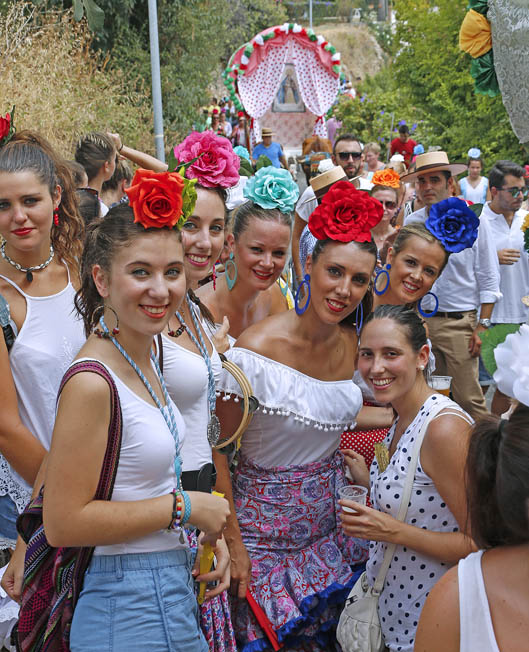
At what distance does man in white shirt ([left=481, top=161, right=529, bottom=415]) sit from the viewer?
7004 mm

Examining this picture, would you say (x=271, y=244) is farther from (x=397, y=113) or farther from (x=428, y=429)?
(x=397, y=113)

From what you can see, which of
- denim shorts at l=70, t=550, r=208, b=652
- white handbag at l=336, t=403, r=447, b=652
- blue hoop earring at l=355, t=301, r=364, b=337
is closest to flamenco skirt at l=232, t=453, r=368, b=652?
white handbag at l=336, t=403, r=447, b=652

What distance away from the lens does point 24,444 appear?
2.73 m

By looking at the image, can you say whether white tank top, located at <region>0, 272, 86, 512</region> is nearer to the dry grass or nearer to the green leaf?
the green leaf

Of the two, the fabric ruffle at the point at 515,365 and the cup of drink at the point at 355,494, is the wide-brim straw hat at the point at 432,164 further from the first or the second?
the fabric ruffle at the point at 515,365

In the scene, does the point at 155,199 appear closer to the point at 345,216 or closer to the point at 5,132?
the point at 345,216

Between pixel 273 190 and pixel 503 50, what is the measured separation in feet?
4.68

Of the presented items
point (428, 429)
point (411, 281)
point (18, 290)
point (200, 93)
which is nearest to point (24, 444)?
point (18, 290)

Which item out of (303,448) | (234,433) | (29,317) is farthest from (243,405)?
(29,317)

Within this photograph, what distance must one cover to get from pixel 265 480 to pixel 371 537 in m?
0.57

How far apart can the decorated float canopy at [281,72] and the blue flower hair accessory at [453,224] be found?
714 inches

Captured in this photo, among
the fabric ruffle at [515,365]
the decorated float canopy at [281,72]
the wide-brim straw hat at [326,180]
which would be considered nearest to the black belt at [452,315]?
the wide-brim straw hat at [326,180]

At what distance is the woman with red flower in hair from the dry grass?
22.0ft

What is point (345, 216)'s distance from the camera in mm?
2990
